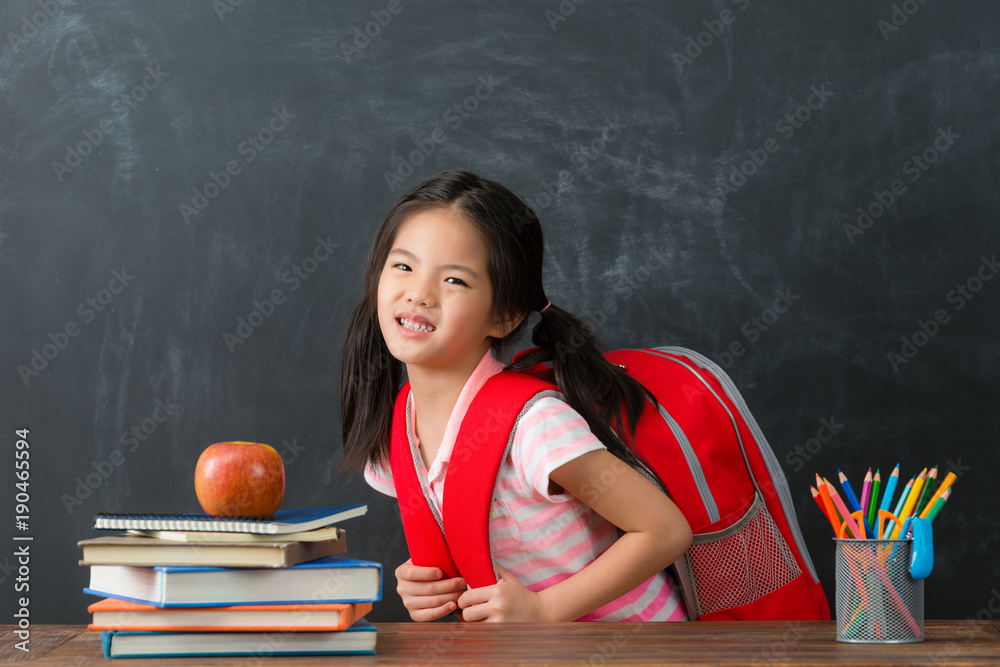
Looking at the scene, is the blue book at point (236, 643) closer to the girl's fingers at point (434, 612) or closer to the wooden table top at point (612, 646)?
the wooden table top at point (612, 646)

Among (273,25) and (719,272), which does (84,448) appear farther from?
(719,272)

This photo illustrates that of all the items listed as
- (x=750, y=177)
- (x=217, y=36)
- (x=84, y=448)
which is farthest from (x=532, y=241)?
(x=84, y=448)

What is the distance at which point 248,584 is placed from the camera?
0.87m

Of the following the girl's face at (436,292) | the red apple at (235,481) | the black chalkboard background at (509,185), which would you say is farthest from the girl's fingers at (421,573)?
the black chalkboard background at (509,185)

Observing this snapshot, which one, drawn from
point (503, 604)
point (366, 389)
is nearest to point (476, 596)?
point (503, 604)

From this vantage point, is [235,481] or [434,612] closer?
[235,481]

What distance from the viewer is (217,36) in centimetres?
196

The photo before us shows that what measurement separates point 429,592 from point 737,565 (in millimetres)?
455

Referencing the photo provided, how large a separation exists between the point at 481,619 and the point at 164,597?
18.3 inches

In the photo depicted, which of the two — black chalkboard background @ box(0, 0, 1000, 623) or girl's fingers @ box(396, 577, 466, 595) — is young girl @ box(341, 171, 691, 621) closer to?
girl's fingers @ box(396, 577, 466, 595)

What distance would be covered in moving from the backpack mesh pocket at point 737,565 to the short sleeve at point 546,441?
25 centimetres

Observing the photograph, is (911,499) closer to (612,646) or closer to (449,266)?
(612,646)

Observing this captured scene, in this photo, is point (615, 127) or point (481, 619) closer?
point (481, 619)

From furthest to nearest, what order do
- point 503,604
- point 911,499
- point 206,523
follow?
point 503,604 < point 911,499 < point 206,523
